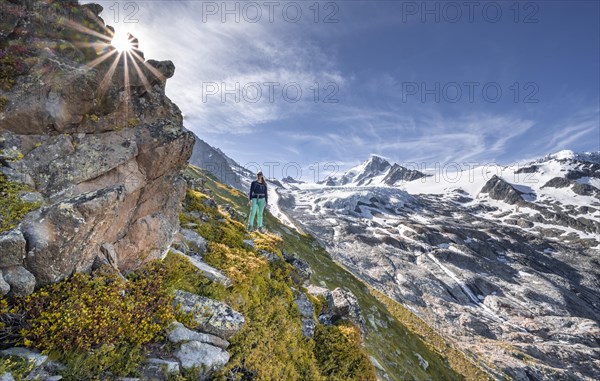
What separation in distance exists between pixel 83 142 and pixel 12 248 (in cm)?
491

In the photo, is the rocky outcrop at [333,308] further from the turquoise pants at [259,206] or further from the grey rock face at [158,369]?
the grey rock face at [158,369]

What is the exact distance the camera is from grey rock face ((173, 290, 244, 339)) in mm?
8609

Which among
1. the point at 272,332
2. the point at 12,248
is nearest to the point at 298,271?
the point at 272,332

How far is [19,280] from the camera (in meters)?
Result: 6.13

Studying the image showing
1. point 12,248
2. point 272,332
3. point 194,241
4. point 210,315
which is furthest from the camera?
point 194,241

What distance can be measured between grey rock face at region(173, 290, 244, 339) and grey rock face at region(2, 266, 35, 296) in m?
3.46

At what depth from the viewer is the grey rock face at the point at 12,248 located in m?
6.01

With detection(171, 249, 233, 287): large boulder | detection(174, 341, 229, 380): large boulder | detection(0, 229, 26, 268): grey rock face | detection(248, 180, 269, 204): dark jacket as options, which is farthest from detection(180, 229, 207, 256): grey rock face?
detection(248, 180, 269, 204): dark jacket

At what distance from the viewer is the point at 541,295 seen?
129000 mm

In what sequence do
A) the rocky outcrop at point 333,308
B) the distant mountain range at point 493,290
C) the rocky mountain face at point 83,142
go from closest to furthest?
the rocky mountain face at point 83,142 → the rocky outcrop at point 333,308 → the distant mountain range at point 493,290

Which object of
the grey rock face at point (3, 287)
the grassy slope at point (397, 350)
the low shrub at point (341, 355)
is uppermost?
the grey rock face at point (3, 287)

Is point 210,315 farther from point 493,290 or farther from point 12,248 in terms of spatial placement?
point 493,290

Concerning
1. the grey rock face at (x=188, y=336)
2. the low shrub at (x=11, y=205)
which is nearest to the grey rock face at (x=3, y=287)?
the low shrub at (x=11, y=205)

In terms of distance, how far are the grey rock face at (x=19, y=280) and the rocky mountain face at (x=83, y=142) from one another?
0.16 feet
